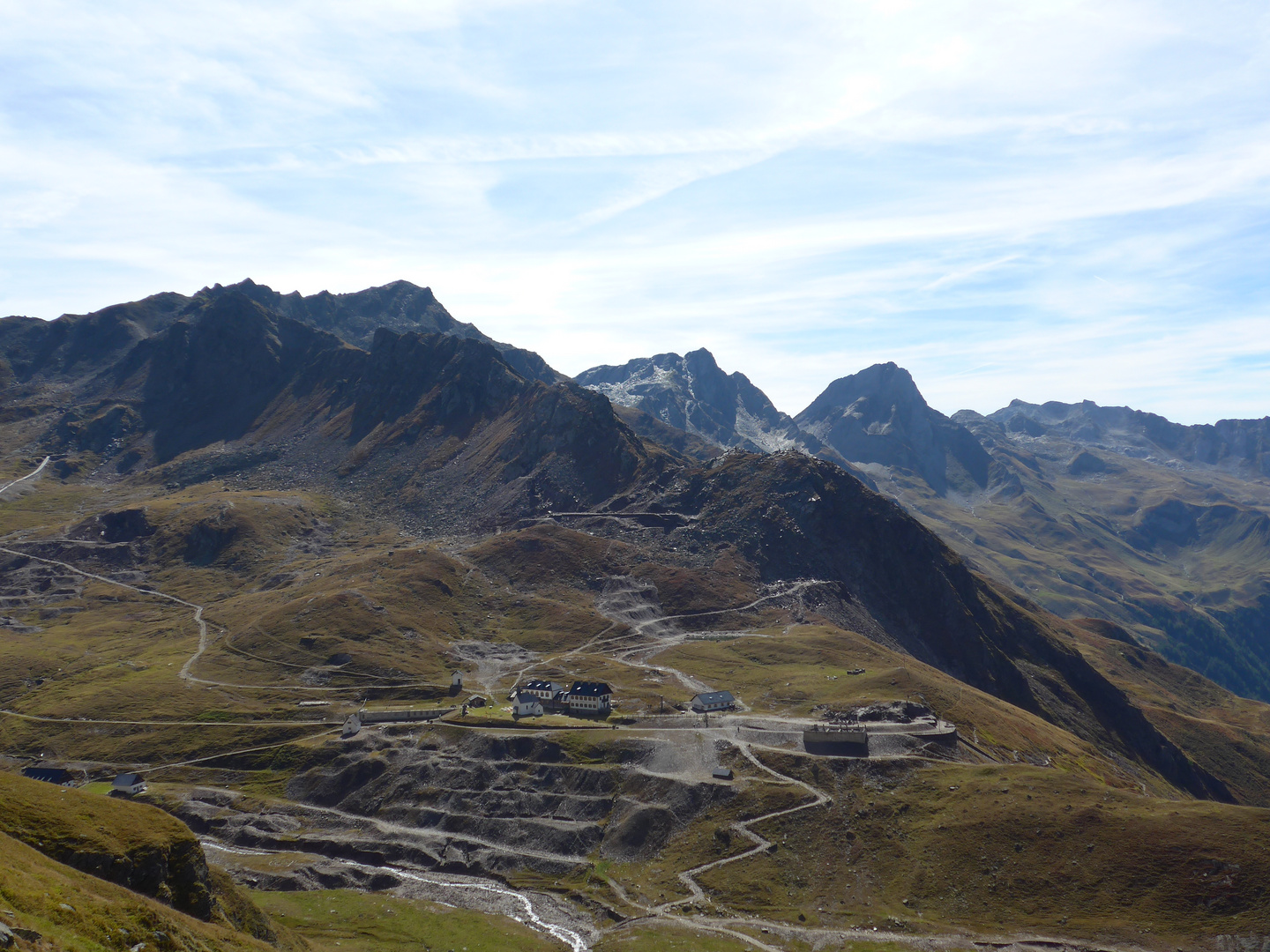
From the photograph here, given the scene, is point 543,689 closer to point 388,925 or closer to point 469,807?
point 469,807

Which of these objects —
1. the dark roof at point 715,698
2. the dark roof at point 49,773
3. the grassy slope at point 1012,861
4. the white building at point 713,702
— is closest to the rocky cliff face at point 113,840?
the grassy slope at point 1012,861

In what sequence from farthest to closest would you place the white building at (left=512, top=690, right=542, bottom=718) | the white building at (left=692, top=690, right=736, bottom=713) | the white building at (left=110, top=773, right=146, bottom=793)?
the white building at (left=692, top=690, right=736, bottom=713) < the white building at (left=512, top=690, right=542, bottom=718) < the white building at (left=110, top=773, right=146, bottom=793)

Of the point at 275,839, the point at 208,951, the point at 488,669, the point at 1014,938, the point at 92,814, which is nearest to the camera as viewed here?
the point at 208,951

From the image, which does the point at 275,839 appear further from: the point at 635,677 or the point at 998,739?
the point at 998,739

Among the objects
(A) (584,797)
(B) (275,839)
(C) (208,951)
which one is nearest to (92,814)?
(C) (208,951)

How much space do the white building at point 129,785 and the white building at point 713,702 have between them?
98.5 m

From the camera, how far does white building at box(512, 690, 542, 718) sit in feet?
492

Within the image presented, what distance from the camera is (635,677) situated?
591 feet

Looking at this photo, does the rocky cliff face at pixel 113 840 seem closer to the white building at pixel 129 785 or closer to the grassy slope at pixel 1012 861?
the grassy slope at pixel 1012 861

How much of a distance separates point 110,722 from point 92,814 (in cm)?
11642

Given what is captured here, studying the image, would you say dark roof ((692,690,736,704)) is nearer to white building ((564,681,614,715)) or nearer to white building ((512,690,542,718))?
white building ((564,681,614,715))

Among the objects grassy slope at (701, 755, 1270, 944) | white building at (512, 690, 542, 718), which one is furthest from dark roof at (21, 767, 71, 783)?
grassy slope at (701, 755, 1270, 944)

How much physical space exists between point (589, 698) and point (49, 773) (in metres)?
96.1

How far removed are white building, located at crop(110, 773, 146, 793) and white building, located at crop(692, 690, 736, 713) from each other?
98.5m
